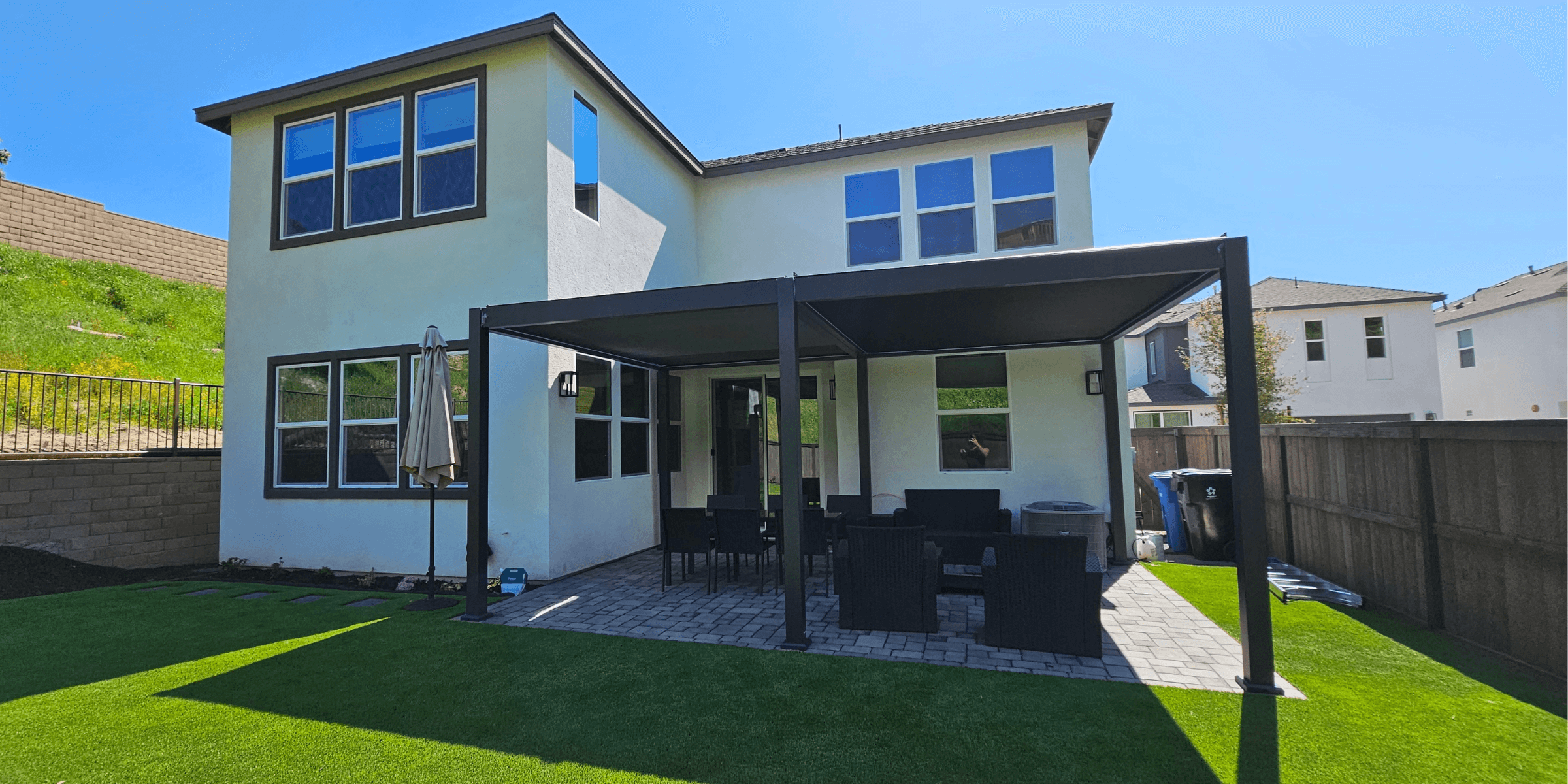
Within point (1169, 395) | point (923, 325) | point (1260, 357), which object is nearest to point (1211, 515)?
point (923, 325)

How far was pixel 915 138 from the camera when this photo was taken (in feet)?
28.6

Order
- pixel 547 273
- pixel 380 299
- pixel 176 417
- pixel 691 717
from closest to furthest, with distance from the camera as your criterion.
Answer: pixel 691 717
pixel 547 273
pixel 380 299
pixel 176 417

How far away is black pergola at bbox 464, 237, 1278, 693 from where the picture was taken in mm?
3764

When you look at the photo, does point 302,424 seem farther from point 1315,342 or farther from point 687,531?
point 1315,342

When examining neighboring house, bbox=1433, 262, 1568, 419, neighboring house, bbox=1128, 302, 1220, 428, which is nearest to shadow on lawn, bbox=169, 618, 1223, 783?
neighboring house, bbox=1128, 302, 1220, 428

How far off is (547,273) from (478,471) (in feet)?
7.44

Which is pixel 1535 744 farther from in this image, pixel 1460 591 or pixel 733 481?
pixel 733 481

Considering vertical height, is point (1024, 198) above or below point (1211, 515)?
above

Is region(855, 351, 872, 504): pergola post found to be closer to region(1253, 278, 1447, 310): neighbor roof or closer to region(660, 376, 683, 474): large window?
region(660, 376, 683, 474): large window

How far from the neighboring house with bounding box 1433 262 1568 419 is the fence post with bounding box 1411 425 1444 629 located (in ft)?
63.9

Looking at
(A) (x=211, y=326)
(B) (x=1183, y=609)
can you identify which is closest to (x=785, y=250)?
(B) (x=1183, y=609)

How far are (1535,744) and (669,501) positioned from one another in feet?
26.0

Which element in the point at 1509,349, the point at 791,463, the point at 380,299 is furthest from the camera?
the point at 1509,349

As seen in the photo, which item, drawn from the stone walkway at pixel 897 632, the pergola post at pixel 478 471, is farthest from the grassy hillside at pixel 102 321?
the stone walkway at pixel 897 632
